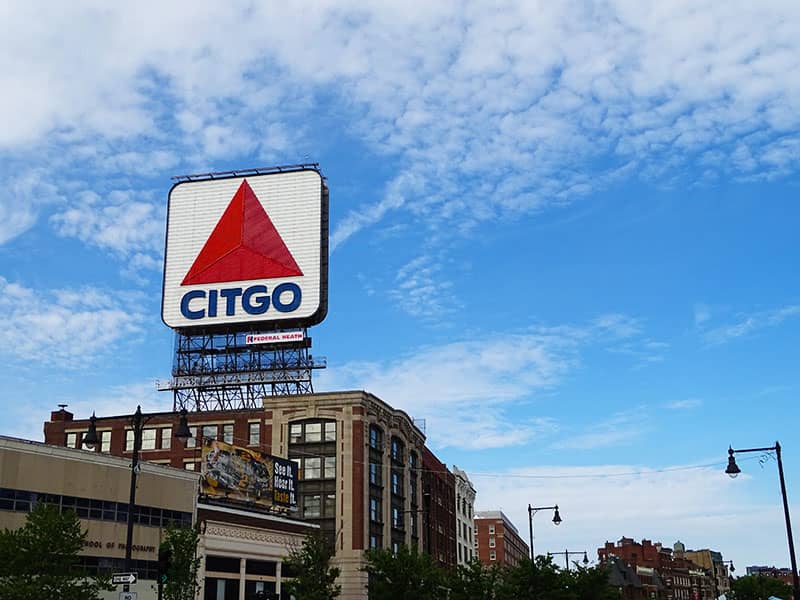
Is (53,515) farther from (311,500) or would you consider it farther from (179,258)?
(179,258)

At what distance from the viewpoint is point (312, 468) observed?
8162cm

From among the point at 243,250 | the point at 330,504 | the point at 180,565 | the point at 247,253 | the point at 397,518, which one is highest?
the point at 243,250

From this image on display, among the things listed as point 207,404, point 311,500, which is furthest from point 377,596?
point 207,404

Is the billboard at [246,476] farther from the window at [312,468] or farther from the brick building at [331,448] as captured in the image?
the window at [312,468]

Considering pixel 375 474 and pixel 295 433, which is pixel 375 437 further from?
pixel 295 433

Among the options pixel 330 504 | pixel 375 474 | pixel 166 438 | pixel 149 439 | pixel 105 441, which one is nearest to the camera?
pixel 330 504

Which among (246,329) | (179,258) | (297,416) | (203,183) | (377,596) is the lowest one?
(377,596)

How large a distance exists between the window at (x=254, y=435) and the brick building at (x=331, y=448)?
36 mm

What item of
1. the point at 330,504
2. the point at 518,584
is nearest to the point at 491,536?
the point at 330,504

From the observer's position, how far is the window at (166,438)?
8462 centimetres

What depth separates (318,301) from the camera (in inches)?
3487

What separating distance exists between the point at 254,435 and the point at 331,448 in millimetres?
7471

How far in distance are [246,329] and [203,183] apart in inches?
669

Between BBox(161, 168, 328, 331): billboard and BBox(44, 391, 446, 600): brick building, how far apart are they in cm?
993
